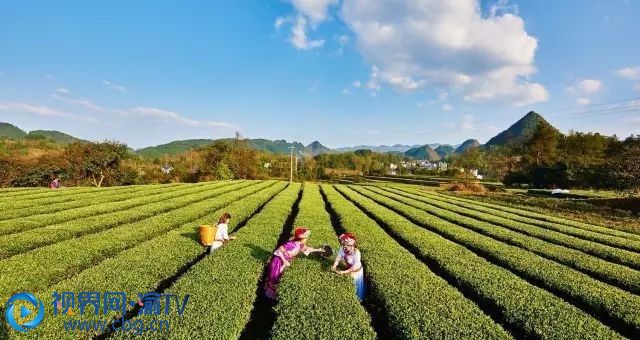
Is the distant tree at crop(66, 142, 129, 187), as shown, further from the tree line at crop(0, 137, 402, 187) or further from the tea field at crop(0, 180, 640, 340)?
the tea field at crop(0, 180, 640, 340)

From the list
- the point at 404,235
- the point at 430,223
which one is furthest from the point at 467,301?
the point at 430,223

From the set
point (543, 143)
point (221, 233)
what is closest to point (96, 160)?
point (221, 233)

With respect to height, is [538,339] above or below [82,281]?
below

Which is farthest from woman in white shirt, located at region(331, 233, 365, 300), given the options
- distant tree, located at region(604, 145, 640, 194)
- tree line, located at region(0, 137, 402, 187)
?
tree line, located at region(0, 137, 402, 187)

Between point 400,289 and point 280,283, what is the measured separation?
3068 millimetres

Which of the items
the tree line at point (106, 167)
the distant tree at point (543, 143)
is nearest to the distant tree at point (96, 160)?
the tree line at point (106, 167)

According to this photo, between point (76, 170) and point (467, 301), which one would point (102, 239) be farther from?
point (76, 170)

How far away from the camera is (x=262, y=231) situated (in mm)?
15297

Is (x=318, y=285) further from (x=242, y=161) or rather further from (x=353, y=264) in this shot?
(x=242, y=161)

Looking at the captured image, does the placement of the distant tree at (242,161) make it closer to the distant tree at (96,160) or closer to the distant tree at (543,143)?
the distant tree at (96,160)

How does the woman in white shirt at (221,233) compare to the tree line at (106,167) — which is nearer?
the woman in white shirt at (221,233)

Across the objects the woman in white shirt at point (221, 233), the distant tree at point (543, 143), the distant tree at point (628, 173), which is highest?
the distant tree at point (543, 143)

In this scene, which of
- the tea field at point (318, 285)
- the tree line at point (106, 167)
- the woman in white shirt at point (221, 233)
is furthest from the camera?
the tree line at point (106, 167)

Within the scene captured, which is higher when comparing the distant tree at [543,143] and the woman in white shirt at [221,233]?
the distant tree at [543,143]
